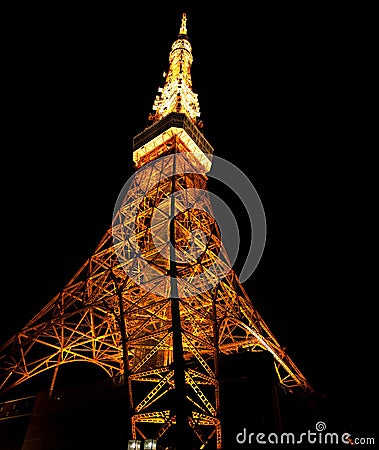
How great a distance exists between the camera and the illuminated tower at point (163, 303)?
1301cm

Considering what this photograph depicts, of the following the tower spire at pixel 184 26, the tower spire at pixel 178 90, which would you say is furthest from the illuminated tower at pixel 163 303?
the tower spire at pixel 184 26

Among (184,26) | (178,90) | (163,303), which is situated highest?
(184,26)

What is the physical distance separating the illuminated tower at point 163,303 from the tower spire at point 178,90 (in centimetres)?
14

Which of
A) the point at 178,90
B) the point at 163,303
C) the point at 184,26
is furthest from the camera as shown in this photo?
the point at 184,26

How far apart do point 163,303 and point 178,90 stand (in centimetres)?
1504

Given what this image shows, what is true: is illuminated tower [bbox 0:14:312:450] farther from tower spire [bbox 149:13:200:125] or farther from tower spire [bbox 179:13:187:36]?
tower spire [bbox 179:13:187:36]

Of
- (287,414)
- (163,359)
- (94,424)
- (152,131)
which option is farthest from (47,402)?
(152,131)

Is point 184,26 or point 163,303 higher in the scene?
point 184,26

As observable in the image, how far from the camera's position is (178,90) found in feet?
82.6

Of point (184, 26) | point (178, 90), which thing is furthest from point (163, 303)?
point (184, 26)

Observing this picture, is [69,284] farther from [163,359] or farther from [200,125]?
[200,125]

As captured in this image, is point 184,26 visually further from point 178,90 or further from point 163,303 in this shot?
point 163,303

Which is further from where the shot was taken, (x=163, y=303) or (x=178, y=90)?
(x=178, y=90)

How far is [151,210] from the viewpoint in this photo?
19.4 metres
